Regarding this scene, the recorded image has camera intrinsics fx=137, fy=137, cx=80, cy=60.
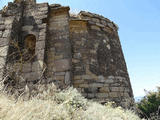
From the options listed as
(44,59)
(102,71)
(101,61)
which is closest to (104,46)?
(101,61)

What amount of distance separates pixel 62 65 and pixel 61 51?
576mm

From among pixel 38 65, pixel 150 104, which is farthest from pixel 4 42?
pixel 150 104

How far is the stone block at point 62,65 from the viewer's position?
4666 mm

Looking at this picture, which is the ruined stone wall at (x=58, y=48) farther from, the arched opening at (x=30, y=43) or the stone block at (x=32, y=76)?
the arched opening at (x=30, y=43)

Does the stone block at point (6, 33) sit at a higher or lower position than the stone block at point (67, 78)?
higher

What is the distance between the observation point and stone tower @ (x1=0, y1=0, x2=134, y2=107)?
4598mm

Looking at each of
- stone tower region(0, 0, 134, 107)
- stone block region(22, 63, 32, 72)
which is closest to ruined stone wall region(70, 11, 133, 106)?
stone tower region(0, 0, 134, 107)

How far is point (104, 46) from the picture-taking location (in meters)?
5.96

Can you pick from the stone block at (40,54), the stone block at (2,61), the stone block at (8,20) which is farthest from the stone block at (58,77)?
the stone block at (8,20)

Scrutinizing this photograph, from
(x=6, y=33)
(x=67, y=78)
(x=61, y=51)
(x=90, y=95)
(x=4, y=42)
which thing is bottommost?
(x=90, y=95)

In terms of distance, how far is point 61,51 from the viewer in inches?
198

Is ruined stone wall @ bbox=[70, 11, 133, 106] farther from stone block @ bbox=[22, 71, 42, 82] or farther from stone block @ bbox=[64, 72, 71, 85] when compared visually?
stone block @ bbox=[22, 71, 42, 82]

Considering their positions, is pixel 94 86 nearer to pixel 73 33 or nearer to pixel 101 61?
pixel 101 61

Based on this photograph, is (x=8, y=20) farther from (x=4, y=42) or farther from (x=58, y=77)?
(x=58, y=77)
